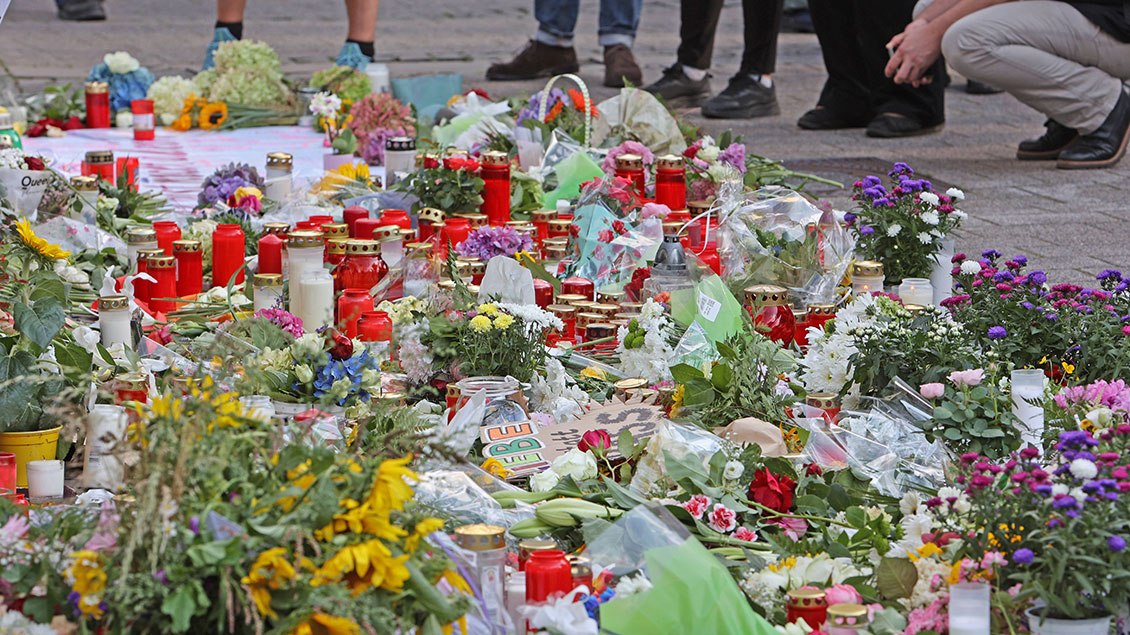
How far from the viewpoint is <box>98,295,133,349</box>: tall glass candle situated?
2.85m

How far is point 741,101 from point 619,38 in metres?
1.00

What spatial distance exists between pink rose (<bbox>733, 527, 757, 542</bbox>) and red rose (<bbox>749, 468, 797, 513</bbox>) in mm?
82

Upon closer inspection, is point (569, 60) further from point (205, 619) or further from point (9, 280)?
point (205, 619)

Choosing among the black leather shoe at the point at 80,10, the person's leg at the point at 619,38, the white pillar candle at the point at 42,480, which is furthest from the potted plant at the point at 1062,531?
the black leather shoe at the point at 80,10

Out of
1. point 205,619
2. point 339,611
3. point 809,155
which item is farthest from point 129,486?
point 809,155

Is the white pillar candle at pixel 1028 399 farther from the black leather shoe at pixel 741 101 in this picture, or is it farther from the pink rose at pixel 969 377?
the black leather shoe at pixel 741 101

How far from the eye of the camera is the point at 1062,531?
5.67 ft

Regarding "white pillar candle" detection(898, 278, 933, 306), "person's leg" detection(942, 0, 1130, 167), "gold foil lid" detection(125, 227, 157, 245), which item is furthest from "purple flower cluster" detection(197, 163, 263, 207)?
"person's leg" detection(942, 0, 1130, 167)

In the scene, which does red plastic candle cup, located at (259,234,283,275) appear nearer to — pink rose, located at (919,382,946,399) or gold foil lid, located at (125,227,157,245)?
gold foil lid, located at (125,227,157,245)

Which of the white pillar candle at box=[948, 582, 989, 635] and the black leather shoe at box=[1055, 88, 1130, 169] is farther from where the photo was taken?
the black leather shoe at box=[1055, 88, 1130, 169]

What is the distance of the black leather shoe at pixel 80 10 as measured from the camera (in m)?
9.82

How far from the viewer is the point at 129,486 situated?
66.2 inches

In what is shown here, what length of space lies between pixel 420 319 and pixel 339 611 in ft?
4.55

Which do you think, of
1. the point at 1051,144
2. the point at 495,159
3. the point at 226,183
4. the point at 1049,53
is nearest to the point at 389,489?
the point at 495,159
